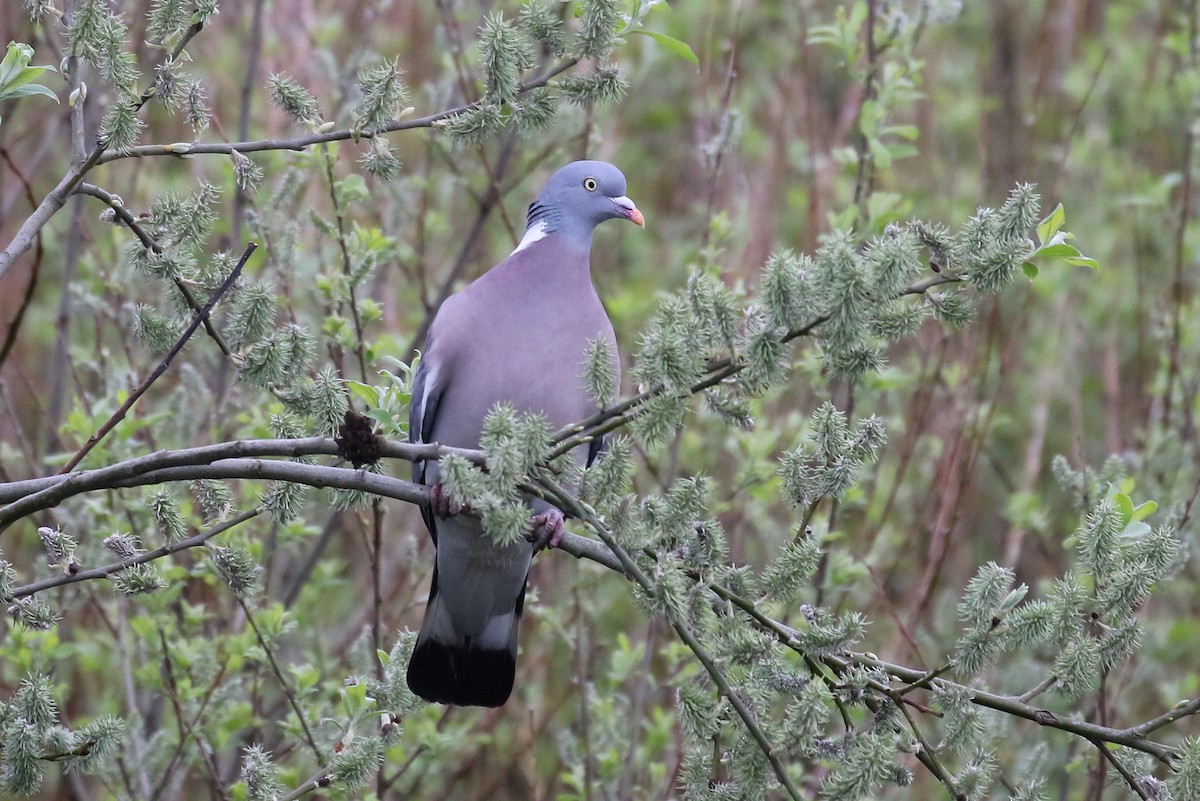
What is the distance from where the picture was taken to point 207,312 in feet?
8.46

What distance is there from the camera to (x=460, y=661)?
152 inches

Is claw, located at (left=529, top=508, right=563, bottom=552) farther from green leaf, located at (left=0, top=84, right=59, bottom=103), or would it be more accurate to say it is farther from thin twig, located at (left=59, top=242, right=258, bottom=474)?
green leaf, located at (left=0, top=84, right=59, bottom=103)

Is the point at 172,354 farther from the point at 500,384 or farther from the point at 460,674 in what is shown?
the point at 460,674

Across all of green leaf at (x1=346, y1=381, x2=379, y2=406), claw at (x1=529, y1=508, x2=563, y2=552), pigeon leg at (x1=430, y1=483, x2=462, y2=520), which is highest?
claw at (x1=529, y1=508, x2=563, y2=552)

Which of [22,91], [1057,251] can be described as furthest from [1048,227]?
[22,91]

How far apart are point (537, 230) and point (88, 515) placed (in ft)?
6.21

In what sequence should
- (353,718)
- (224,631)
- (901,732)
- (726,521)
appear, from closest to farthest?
(901,732)
(353,718)
(224,631)
(726,521)

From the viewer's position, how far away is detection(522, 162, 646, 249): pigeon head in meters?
4.10

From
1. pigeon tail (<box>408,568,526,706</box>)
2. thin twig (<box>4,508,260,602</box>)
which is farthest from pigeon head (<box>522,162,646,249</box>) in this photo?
thin twig (<box>4,508,260,602</box>)

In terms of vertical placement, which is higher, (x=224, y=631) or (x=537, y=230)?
(x=537, y=230)

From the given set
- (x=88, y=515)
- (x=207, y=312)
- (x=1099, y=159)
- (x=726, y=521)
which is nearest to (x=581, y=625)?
(x=726, y=521)

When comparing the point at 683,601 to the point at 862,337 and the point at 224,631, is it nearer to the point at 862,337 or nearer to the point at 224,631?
the point at 862,337

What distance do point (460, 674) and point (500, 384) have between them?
2.97 feet

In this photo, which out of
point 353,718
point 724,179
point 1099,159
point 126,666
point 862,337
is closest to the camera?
point 862,337
